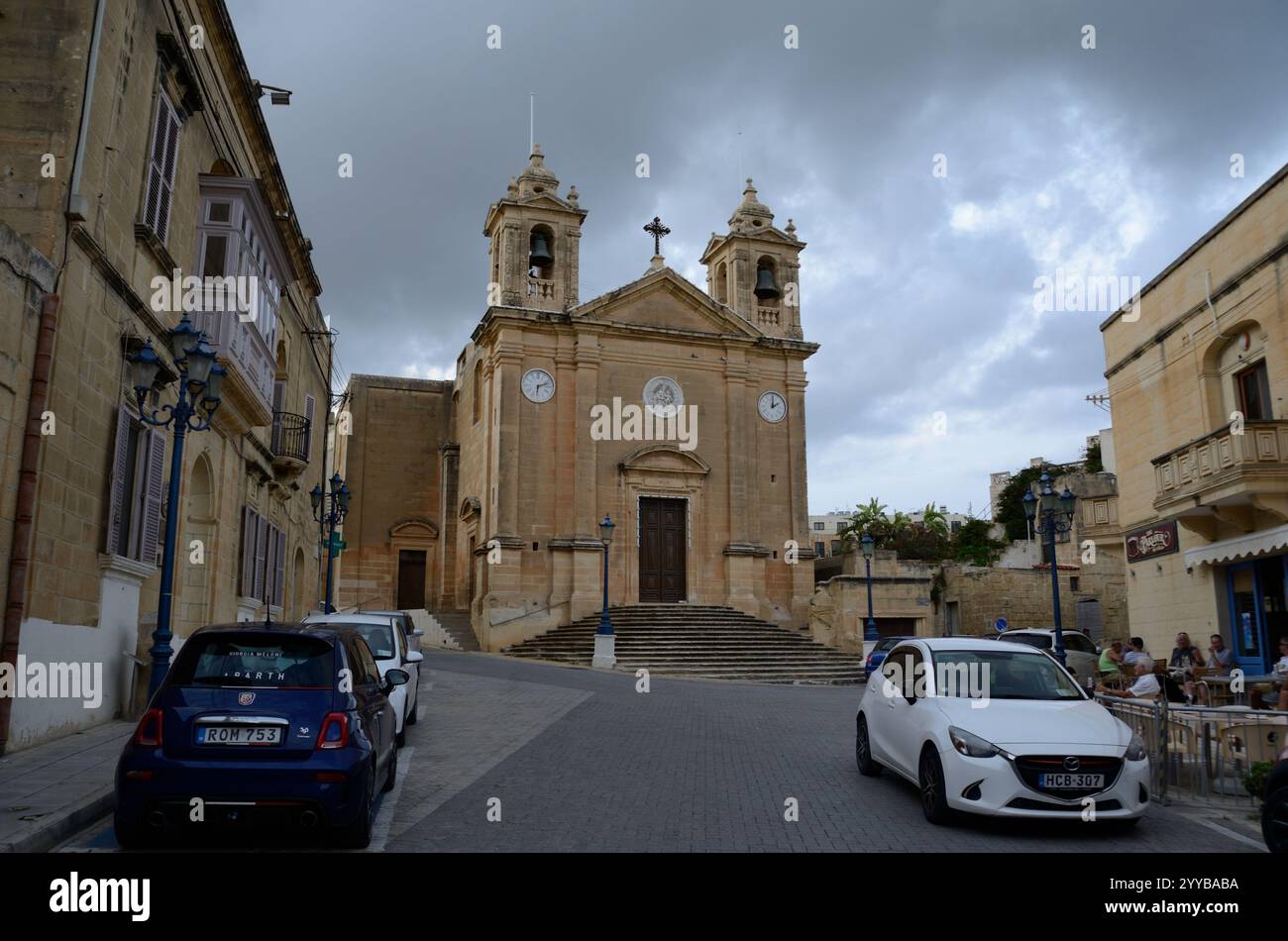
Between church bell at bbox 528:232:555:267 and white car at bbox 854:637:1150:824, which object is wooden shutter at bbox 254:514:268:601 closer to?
white car at bbox 854:637:1150:824

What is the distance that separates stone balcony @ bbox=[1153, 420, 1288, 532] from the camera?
15422 mm

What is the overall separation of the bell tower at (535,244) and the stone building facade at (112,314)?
14.0 m

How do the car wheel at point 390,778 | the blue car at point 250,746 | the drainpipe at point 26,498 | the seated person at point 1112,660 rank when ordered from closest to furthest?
the blue car at point 250,746
the car wheel at point 390,778
the drainpipe at point 26,498
the seated person at point 1112,660

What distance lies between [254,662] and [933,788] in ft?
17.4

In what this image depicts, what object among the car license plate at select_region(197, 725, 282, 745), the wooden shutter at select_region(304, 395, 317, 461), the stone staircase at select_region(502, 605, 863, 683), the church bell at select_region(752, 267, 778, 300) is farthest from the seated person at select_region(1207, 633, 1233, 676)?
the church bell at select_region(752, 267, 778, 300)

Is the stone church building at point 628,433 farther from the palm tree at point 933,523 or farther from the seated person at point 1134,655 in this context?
the palm tree at point 933,523

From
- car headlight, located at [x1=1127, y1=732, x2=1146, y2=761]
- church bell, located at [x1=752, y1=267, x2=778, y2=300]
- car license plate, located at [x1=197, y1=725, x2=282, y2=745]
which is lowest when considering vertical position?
car headlight, located at [x1=1127, y1=732, x2=1146, y2=761]

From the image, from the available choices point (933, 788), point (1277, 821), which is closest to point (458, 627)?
point (933, 788)

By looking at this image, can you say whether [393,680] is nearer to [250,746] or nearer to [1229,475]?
[250,746]

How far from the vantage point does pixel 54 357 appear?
10000mm

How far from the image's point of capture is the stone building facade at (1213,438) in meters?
15.9

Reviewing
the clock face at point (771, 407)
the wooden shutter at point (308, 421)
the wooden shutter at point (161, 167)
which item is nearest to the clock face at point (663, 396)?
the clock face at point (771, 407)

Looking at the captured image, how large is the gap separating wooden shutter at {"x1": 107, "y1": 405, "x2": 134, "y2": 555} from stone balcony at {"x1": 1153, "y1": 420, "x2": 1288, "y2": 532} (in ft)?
53.8
